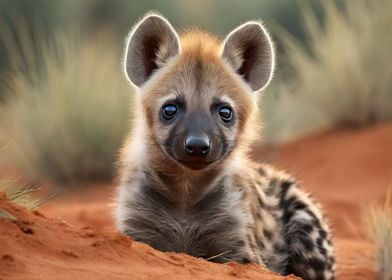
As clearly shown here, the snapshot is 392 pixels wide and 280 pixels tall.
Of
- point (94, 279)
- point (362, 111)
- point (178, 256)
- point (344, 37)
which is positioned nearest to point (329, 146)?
point (362, 111)

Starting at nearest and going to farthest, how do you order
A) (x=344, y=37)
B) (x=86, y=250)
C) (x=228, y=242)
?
1. (x=86, y=250)
2. (x=228, y=242)
3. (x=344, y=37)

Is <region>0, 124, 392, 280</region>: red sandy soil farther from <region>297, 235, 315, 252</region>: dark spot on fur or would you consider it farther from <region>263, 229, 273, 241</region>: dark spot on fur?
<region>263, 229, 273, 241</region>: dark spot on fur

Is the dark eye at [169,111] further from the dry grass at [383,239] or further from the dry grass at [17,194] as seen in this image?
the dry grass at [383,239]

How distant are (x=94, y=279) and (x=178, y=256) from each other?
0.90 m

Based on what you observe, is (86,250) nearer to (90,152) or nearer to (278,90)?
(90,152)

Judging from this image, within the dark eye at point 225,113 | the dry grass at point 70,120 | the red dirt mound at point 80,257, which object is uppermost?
the dry grass at point 70,120

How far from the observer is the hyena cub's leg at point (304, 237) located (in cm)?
720

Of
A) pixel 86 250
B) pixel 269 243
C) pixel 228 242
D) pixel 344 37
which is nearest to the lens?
pixel 86 250

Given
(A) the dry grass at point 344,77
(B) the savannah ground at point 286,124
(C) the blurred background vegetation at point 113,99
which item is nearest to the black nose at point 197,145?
(B) the savannah ground at point 286,124

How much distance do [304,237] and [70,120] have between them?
6249mm

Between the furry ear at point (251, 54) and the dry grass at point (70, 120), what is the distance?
5.85 meters

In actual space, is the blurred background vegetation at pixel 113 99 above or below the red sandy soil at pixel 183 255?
above

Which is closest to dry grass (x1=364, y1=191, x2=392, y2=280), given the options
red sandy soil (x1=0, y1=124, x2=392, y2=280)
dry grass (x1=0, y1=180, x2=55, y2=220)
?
red sandy soil (x1=0, y1=124, x2=392, y2=280)

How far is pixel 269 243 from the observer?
23.1 feet
